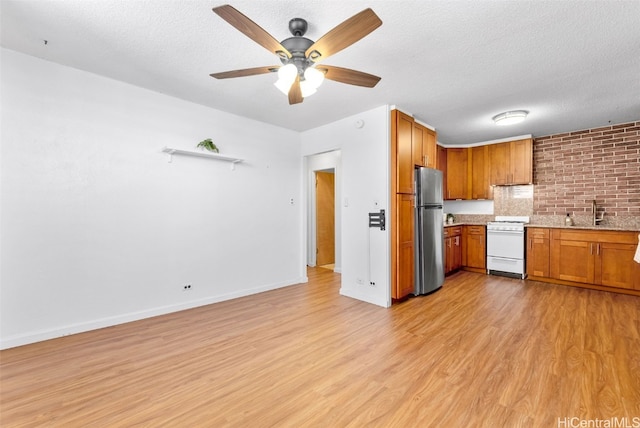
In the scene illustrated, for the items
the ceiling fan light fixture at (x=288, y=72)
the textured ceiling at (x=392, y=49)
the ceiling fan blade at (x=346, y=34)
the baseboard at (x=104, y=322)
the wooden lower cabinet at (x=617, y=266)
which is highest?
→ the textured ceiling at (x=392, y=49)

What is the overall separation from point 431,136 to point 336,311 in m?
3.00

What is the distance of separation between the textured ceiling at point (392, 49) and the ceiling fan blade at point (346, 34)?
257mm

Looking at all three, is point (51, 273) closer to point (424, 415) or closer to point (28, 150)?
point (28, 150)

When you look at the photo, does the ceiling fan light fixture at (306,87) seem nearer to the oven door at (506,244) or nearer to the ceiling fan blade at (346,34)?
the ceiling fan blade at (346,34)

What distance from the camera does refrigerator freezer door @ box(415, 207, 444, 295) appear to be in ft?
12.7

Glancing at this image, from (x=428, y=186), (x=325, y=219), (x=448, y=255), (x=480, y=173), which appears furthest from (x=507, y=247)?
(x=325, y=219)

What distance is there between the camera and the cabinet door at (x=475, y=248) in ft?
17.1

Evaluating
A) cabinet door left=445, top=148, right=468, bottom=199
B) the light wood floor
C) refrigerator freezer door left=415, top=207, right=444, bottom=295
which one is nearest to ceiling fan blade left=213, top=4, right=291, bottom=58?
the light wood floor

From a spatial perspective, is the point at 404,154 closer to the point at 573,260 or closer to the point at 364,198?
the point at 364,198

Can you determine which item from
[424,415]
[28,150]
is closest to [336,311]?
[424,415]

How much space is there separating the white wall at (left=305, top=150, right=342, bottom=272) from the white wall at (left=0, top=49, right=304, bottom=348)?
6.01ft

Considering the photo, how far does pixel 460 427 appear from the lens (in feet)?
5.12

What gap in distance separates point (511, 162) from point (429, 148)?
1.98 m

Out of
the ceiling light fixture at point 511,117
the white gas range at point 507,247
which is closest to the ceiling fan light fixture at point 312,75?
the ceiling light fixture at point 511,117
